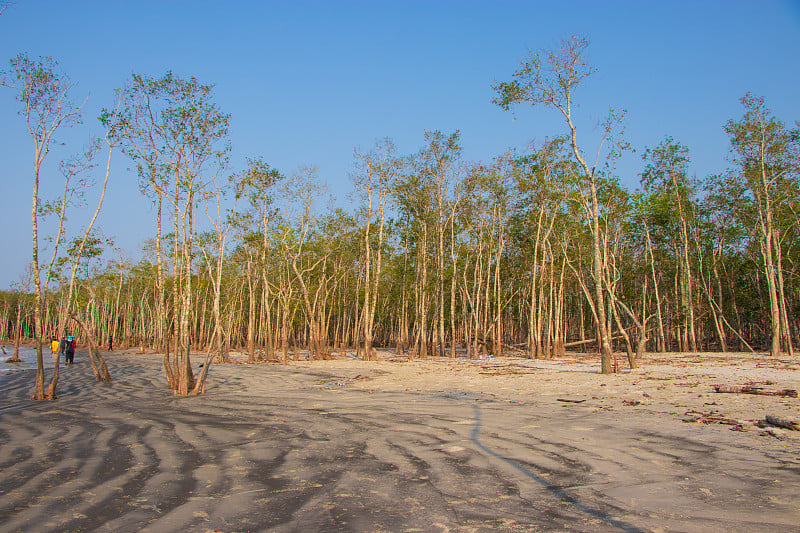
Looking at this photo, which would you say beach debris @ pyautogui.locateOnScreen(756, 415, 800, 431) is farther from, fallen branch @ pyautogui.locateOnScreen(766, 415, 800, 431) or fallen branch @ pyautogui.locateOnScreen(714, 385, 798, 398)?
fallen branch @ pyautogui.locateOnScreen(714, 385, 798, 398)

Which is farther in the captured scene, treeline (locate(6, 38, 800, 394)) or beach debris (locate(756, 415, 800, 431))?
treeline (locate(6, 38, 800, 394))

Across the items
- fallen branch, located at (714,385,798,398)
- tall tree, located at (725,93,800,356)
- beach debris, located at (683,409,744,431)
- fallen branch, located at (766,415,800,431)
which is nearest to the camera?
fallen branch, located at (766,415,800,431)

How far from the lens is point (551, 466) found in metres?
4.98

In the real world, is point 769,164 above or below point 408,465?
above

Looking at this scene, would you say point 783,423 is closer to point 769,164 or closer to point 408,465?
point 408,465

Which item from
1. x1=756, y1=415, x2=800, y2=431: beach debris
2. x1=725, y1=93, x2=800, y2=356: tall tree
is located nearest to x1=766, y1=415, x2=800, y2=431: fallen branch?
x1=756, y1=415, x2=800, y2=431: beach debris

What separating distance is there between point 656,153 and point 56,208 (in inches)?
1274

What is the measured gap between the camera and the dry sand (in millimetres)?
3564

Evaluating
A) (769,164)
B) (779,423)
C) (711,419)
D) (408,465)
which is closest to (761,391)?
(711,419)

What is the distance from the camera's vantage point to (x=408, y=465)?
511cm

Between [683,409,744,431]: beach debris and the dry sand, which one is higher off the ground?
[683,409,744,431]: beach debris

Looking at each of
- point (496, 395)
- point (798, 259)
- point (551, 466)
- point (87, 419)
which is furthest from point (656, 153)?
point (87, 419)

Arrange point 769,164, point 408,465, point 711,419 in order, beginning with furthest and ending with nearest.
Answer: point 769,164, point 711,419, point 408,465

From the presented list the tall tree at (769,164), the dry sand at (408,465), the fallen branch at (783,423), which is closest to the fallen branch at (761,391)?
the dry sand at (408,465)
